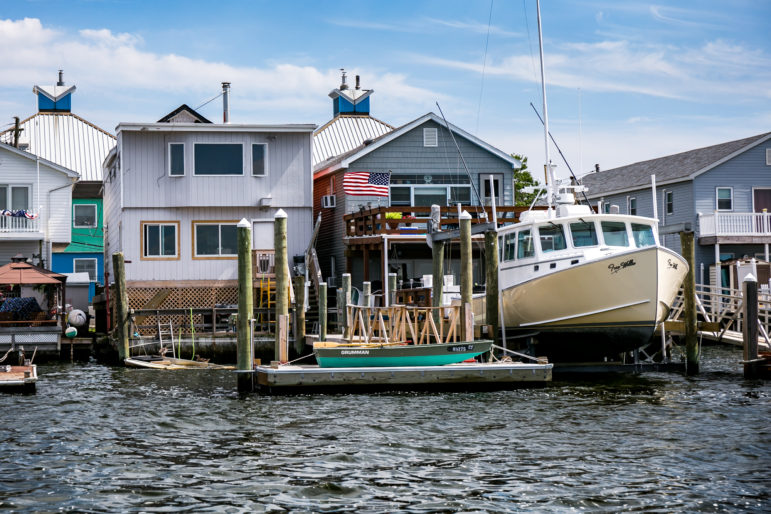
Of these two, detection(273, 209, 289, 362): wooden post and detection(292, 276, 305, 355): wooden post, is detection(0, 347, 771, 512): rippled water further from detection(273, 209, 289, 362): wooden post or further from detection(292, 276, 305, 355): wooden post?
detection(292, 276, 305, 355): wooden post

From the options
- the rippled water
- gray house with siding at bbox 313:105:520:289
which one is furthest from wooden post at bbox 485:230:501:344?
gray house with siding at bbox 313:105:520:289

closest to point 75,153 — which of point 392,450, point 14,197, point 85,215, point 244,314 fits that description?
→ point 85,215

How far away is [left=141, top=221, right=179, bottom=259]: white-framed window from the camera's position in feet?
109

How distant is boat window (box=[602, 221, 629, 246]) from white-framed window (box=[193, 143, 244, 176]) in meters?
14.9

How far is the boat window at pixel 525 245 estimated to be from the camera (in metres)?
24.2

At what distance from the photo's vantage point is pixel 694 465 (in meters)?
13.0

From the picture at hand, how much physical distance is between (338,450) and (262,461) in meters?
1.28

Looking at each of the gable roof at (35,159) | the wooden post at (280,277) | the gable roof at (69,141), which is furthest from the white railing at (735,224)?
the gable roof at (69,141)

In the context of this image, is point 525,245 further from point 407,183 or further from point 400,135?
point 400,135

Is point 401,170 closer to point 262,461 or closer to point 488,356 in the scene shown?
point 488,356

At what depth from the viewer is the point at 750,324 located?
2145cm

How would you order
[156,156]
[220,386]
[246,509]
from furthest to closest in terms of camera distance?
[156,156] → [220,386] → [246,509]

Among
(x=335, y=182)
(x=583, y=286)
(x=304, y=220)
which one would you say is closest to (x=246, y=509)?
(x=583, y=286)

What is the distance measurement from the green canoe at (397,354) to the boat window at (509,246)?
4.95 metres
